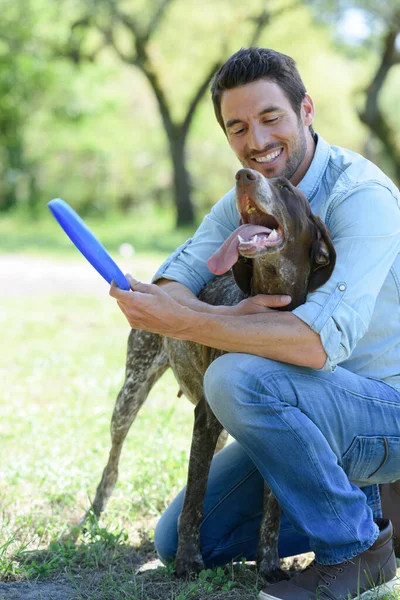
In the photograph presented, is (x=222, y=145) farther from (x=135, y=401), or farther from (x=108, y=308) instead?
(x=135, y=401)

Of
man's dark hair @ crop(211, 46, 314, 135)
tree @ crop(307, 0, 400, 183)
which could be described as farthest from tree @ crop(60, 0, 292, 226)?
man's dark hair @ crop(211, 46, 314, 135)

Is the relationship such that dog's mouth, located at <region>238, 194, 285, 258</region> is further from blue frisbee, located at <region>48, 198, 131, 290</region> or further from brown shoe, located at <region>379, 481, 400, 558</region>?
brown shoe, located at <region>379, 481, 400, 558</region>

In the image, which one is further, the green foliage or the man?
the green foliage

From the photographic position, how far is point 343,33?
23.5m

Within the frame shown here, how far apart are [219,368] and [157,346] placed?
4.19ft

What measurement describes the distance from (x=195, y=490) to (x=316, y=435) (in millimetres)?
782

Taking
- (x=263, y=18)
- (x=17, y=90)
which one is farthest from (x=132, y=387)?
(x=17, y=90)

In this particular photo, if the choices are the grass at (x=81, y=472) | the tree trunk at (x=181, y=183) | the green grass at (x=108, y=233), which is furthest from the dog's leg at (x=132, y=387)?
the tree trunk at (x=181, y=183)

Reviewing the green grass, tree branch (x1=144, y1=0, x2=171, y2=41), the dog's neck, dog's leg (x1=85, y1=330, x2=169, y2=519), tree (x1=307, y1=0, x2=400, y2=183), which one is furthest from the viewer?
tree branch (x1=144, y1=0, x2=171, y2=41)

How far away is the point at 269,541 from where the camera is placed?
3535mm

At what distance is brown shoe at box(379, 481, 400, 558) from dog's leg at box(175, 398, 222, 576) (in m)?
0.83

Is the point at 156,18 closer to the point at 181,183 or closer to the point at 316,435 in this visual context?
the point at 181,183

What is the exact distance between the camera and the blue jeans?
9.95 ft

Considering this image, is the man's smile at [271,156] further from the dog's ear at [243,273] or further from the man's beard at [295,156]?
the dog's ear at [243,273]
